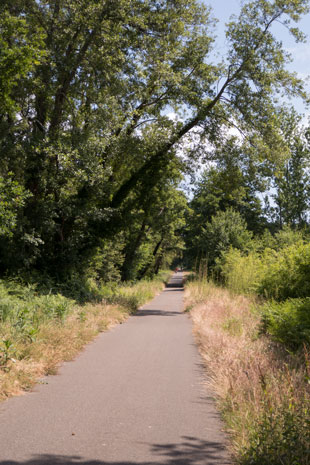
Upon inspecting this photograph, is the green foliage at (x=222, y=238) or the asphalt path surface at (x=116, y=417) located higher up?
the green foliage at (x=222, y=238)

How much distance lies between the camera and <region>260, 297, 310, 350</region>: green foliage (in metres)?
7.22

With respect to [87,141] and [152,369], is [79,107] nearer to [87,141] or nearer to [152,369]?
[87,141]

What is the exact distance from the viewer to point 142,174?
20.7 meters

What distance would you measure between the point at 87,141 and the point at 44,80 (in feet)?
9.34

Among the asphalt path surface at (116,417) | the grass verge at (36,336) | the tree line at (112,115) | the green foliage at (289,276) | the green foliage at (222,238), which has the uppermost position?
the tree line at (112,115)

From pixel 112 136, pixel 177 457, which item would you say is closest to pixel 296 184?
pixel 112 136

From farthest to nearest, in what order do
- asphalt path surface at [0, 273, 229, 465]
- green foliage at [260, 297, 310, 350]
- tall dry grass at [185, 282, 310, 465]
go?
green foliage at [260, 297, 310, 350] → asphalt path surface at [0, 273, 229, 465] → tall dry grass at [185, 282, 310, 465]

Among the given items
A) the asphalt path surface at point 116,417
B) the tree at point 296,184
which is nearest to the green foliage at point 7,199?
the asphalt path surface at point 116,417

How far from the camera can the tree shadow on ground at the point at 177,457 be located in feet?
13.0

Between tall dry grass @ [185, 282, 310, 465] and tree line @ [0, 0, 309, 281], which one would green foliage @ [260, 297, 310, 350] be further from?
tree line @ [0, 0, 309, 281]

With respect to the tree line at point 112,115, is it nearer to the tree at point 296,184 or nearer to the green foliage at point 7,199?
the green foliage at point 7,199

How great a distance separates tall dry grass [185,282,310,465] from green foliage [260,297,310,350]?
23 centimetres

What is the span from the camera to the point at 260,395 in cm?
511

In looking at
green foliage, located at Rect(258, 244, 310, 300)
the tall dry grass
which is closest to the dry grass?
the tall dry grass
